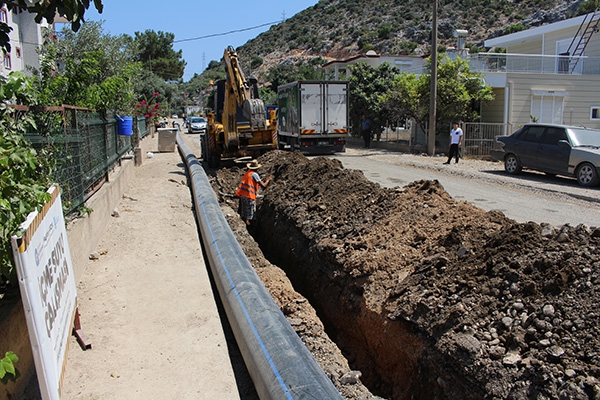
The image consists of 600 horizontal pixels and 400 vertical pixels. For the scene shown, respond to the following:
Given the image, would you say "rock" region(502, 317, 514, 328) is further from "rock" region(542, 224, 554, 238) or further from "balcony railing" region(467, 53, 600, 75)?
"balcony railing" region(467, 53, 600, 75)

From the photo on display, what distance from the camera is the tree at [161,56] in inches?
2768

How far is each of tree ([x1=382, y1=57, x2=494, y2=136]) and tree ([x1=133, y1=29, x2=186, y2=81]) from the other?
51.9 m

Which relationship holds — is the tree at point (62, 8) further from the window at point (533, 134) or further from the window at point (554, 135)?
the window at point (533, 134)

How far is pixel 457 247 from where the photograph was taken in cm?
586

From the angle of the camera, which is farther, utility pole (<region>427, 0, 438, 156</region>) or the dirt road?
utility pole (<region>427, 0, 438, 156</region>)

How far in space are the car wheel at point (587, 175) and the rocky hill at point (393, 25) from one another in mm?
53279

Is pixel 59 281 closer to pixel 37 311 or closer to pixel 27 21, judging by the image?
pixel 37 311

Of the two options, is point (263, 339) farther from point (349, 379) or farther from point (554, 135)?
point (554, 135)

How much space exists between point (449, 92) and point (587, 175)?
10182mm

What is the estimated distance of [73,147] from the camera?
24.3 ft

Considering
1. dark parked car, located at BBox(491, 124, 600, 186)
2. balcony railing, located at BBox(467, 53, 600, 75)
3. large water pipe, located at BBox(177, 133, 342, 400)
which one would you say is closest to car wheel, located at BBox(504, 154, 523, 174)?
dark parked car, located at BBox(491, 124, 600, 186)

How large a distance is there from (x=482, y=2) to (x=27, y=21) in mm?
82662

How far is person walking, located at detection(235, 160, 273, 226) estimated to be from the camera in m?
10.7

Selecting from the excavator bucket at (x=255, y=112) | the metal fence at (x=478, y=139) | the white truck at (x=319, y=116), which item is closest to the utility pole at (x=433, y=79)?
the metal fence at (x=478, y=139)
